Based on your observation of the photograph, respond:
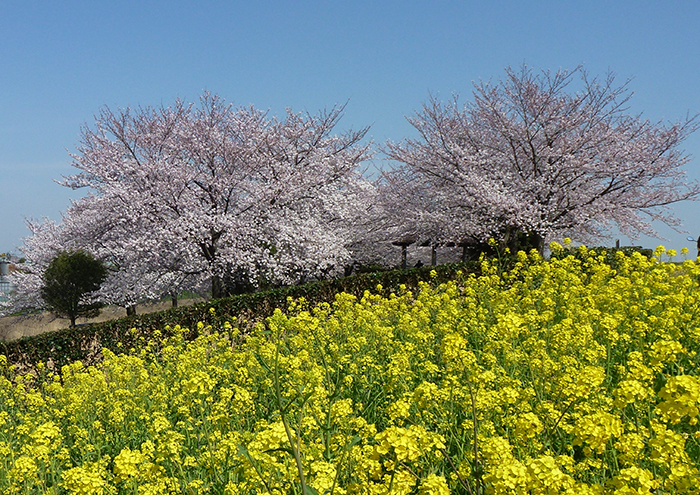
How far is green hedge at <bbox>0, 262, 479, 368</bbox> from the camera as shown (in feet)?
30.5

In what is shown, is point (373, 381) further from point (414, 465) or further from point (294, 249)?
point (294, 249)

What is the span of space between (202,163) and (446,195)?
26.1ft

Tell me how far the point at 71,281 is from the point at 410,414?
16.5 m

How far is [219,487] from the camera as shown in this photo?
3342 millimetres

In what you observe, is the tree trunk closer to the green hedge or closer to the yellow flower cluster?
the green hedge

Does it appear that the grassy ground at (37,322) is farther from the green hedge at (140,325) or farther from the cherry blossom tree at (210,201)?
the green hedge at (140,325)

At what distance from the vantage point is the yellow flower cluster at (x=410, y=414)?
2479mm

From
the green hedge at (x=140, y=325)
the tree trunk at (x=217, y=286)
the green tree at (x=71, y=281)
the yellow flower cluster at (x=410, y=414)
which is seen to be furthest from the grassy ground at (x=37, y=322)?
the yellow flower cluster at (x=410, y=414)

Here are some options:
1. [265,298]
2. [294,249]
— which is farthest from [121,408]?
[294,249]

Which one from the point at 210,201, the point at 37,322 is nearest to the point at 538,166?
the point at 210,201

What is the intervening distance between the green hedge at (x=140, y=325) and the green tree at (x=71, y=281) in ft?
26.5

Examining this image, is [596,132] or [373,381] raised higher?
[596,132]

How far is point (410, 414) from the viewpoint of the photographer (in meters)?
3.75

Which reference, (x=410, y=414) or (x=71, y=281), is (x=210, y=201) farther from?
(x=410, y=414)
